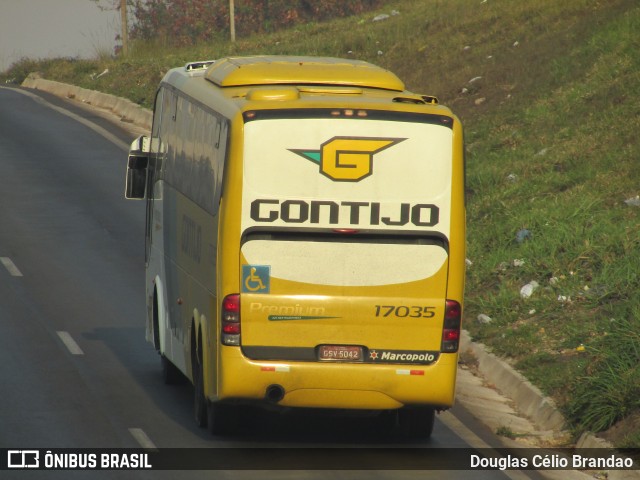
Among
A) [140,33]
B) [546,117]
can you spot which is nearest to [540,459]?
[546,117]

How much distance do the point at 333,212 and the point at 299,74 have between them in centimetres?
189

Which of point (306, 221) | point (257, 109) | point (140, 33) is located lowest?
point (140, 33)

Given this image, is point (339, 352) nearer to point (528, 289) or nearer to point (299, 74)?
point (299, 74)

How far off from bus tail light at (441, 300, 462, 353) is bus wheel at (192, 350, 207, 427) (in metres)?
2.51

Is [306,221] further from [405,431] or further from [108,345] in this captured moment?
[108,345]

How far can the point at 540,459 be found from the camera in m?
14.0

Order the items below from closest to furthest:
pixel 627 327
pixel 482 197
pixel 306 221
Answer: pixel 306 221
pixel 627 327
pixel 482 197

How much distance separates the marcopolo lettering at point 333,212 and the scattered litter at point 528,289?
641cm

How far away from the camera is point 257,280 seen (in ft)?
43.3

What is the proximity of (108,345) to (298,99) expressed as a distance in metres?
6.09

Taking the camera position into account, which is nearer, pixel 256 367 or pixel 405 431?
pixel 256 367

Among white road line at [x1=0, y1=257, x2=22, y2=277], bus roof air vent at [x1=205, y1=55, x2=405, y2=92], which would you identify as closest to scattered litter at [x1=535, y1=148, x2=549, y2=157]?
white road line at [x1=0, y1=257, x2=22, y2=277]

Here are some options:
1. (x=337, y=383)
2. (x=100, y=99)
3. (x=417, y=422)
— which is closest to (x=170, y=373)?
(x=417, y=422)

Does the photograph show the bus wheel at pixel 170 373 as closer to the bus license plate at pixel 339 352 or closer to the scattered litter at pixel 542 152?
the bus license plate at pixel 339 352
